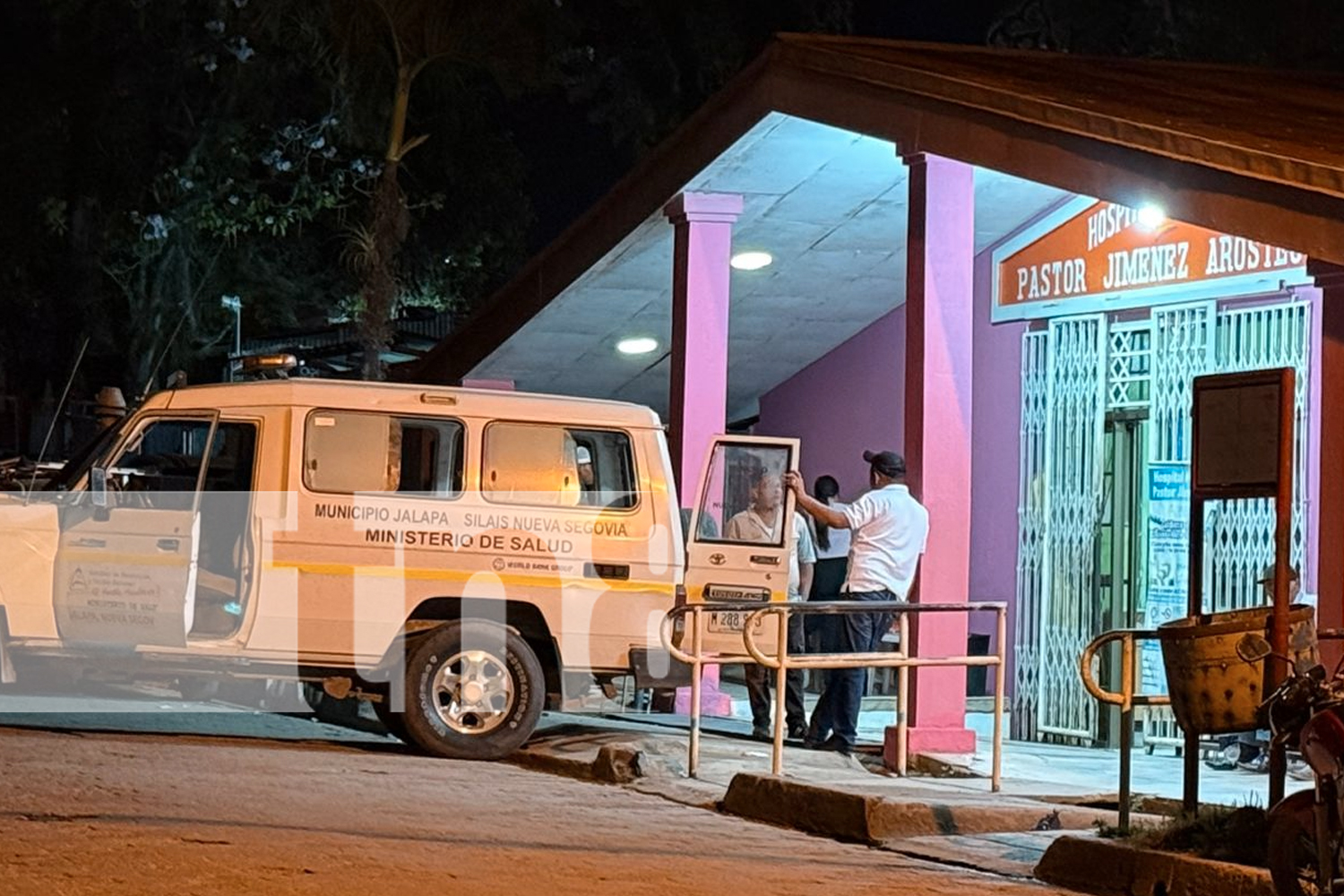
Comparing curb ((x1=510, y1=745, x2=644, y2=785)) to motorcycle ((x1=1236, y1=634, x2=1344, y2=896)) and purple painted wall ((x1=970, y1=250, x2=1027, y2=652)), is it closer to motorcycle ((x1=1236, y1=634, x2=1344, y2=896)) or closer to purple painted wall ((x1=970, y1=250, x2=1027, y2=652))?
purple painted wall ((x1=970, y1=250, x2=1027, y2=652))

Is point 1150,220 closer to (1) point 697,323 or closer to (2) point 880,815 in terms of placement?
(1) point 697,323

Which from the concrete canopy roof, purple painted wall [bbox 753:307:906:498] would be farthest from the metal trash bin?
purple painted wall [bbox 753:307:906:498]

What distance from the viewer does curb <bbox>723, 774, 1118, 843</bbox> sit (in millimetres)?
9984

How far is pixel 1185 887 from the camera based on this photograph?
8.25 m

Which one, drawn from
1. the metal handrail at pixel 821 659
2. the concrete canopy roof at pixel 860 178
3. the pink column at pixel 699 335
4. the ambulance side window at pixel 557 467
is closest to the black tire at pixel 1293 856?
the concrete canopy roof at pixel 860 178

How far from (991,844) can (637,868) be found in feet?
6.54

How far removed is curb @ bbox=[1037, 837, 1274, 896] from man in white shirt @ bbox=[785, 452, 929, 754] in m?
3.63

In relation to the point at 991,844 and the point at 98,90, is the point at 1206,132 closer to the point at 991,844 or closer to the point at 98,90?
the point at 991,844

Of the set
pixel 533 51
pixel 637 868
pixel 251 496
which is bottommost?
pixel 637 868

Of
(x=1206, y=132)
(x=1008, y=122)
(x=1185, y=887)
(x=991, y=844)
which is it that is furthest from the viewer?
(x=1008, y=122)

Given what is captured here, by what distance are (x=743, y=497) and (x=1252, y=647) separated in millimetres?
5833

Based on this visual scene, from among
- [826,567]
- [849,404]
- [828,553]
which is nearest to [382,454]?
[826,567]

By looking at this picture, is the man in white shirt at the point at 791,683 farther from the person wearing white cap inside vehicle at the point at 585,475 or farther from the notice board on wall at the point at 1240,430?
the notice board on wall at the point at 1240,430

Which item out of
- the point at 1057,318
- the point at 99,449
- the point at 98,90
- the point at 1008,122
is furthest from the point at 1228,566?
the point at 98,90
